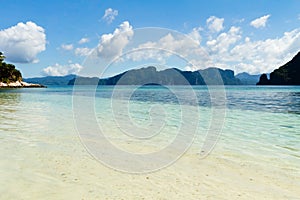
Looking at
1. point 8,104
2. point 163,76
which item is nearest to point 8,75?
point 8,104

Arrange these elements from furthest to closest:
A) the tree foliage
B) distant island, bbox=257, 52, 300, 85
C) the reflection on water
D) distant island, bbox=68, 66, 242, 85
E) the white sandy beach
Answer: distant island, bbox=257, 52, 300, 85
the tree foliage
the reflection on water
distant island, bbox=68, 66, 242, 85
the white sandy beach

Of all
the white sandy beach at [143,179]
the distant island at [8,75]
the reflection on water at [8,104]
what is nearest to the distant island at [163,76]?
the white sandy beach at [143,179]

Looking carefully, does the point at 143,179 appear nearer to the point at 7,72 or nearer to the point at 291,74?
the point at 7,72

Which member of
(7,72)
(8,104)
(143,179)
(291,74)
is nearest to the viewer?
(143,179)

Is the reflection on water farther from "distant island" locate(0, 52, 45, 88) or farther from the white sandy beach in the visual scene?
"distant island" locate(0, 52, 45, 88)

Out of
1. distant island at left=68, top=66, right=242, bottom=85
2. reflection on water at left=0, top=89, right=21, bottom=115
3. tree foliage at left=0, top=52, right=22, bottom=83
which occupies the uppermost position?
tree foliage at left=0, top=52, right=22, bottom=83

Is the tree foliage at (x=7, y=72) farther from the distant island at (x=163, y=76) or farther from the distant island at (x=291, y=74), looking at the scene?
the distant island at (x=291, y=74)

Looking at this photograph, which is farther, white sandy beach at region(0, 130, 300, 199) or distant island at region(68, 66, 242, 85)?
distant island at region(68, 66, 242, 85)

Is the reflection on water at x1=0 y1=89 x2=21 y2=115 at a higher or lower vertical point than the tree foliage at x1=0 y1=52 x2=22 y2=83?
lower

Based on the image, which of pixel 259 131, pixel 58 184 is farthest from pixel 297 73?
pixel 58 184

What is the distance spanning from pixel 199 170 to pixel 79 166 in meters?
3.43

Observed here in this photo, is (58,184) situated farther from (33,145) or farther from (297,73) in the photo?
(297,73)

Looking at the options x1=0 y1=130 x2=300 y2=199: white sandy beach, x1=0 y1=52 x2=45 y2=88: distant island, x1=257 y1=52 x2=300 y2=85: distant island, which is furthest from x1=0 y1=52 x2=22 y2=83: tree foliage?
x1=257 y1=52 x2=300 y2=85: distant island

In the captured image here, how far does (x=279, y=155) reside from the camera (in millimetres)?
9039
